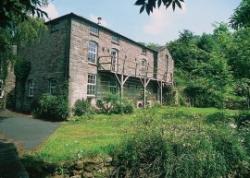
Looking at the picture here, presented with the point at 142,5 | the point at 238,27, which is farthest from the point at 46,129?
the point at 238,27

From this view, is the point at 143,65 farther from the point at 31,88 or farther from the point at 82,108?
the point at 82,108

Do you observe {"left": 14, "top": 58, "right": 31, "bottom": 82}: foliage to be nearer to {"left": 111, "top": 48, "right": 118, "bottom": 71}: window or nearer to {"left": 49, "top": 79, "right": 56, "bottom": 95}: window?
{"left": 49, "top": 79, "right": 56, "bottom": 95}: window

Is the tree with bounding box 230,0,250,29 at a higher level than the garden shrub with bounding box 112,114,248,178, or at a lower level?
higher

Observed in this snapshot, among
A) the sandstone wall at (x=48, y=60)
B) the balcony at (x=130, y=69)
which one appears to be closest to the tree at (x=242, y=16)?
the balcony at (x=130, y=69)

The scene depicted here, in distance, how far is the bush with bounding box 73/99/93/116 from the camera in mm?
21047

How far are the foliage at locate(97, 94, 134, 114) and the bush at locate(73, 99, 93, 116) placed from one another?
4.61ft

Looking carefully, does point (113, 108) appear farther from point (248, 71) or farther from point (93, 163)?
point (93, 163)

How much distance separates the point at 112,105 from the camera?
23078 millimetres

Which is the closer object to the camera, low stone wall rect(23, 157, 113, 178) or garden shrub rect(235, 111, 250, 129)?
low stone wall rect(23, 157, 113, 178)

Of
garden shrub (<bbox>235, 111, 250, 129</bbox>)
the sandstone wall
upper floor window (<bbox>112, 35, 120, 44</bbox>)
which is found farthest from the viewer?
upper floor window (<bbox>112, 35, 120, 44</bbox>)

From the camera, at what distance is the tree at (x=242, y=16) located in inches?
832

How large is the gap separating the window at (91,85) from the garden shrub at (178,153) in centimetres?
1435

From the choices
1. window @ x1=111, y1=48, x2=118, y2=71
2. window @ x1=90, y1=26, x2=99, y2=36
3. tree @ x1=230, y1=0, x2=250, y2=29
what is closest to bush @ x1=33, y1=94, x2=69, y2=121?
window @ x1=90, y1=26, x2=99, y2=36

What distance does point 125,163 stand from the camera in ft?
26.6
